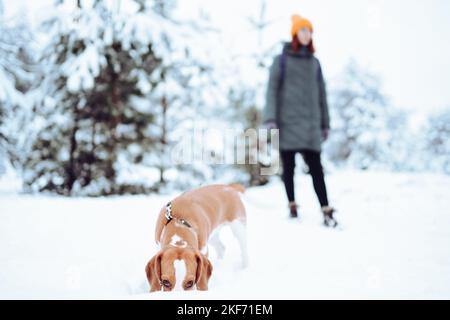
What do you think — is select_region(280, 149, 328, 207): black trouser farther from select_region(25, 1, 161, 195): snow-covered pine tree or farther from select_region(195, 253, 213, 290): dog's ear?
select_region(25, 1, 161, 195): snow-covered pine tree

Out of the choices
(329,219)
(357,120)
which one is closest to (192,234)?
(329,219)

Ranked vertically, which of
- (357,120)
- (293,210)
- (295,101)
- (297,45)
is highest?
(357,120)

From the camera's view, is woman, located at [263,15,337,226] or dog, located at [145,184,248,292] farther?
woman, located at [263,15,337,226]

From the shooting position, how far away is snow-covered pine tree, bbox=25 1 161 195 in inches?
205

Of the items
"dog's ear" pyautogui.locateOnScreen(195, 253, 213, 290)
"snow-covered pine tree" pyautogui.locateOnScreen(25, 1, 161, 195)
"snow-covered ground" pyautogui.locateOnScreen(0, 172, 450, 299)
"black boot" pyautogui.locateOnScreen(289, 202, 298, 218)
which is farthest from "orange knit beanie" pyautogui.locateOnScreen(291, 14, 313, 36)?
"dog's ear" pyautogui.locateOnScreen(195, 253, 213, 290)

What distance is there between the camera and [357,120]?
18578 mm

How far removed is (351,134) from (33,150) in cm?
1611

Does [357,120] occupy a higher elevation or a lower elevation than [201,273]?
higher

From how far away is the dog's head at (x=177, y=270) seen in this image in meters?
1.73

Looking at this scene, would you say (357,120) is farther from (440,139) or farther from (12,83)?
(12,83)

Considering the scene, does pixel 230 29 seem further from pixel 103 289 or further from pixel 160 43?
pixel 103 289

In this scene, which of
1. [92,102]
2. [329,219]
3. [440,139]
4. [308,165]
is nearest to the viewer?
[329,219]

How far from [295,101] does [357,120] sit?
1573cm

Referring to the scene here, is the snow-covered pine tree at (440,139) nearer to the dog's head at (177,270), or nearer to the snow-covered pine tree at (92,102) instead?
the snow-covered pine tree at (92,102)
